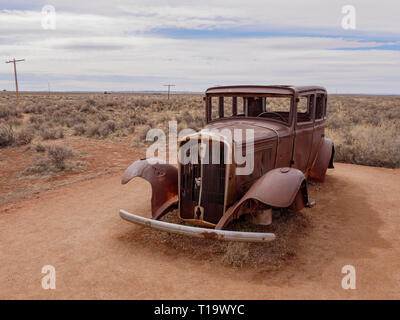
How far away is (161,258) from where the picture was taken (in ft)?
15.2

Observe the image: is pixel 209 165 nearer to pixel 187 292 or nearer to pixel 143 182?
pixel 187 292

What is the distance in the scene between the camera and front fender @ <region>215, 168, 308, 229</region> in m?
4.37

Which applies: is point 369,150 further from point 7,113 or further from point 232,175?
point 7,113

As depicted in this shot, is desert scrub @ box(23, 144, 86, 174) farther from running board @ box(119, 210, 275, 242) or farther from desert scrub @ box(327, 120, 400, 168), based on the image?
desert scrub @ box(327, 120, 400, 168)

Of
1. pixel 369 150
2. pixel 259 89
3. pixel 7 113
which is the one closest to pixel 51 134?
pixel 7 113

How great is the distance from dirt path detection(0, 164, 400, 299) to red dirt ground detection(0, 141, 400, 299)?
0.04ft

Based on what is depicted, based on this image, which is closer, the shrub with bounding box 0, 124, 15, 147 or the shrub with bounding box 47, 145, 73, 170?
the shrub with bounding box 47, 145, 73, 170

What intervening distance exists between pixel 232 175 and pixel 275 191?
683 millimetres

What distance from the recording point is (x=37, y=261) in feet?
15.2

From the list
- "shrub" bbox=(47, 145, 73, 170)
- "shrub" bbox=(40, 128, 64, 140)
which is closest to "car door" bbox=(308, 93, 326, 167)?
"shrub" bbox=(47, 145, 73, 170)
